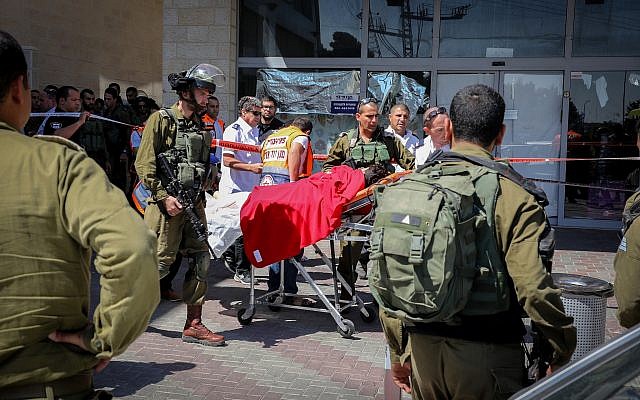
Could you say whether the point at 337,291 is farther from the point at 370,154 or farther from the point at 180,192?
the point at 180,192

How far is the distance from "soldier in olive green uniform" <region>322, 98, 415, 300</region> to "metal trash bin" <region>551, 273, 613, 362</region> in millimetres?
2365

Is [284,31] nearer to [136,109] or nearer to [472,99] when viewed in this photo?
[136,109]

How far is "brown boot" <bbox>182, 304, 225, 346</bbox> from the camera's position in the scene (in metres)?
5.61

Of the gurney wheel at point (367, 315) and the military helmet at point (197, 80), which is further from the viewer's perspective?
the gurney wheel at point (367, 315)

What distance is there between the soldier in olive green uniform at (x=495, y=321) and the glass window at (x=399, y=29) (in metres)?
9.78

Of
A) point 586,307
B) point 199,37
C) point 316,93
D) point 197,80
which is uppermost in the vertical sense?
point 199,37

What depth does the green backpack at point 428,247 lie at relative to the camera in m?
2.37

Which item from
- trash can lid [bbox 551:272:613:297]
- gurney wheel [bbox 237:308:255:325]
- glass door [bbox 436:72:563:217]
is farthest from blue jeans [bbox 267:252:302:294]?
glass door [bbox 436:72:563:217]

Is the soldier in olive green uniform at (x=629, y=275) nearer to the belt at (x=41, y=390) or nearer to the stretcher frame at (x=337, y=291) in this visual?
the belt at (x=41, y=390)

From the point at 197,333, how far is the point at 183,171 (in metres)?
1.40

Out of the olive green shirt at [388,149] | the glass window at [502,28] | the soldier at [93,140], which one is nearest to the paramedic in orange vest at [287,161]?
the olive green shirt at [388,149]

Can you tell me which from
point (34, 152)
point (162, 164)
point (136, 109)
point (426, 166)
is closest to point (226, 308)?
point (162, 164)

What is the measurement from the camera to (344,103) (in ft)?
40.4

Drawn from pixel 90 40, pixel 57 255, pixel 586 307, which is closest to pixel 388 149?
pixel 586 307
